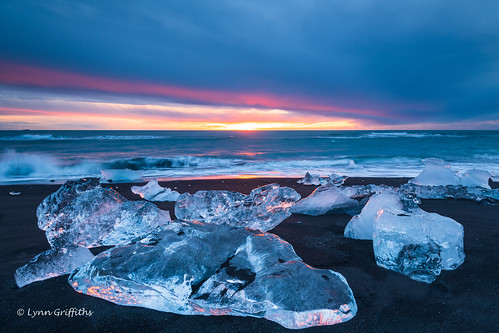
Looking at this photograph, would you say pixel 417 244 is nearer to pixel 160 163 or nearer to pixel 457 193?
pixel 457 193

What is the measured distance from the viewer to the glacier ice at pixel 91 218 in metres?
2.34

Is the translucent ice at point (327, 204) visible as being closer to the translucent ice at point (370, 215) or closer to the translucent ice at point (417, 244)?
the translucent ice at point (370, 215)

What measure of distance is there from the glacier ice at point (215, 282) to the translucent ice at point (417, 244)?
26.6 inches

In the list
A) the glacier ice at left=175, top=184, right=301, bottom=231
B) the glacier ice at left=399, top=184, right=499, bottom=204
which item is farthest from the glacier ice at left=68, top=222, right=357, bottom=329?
the glacier ice at left=399, top=184, right=499, bottom=204

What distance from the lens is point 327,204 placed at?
340 centimetres

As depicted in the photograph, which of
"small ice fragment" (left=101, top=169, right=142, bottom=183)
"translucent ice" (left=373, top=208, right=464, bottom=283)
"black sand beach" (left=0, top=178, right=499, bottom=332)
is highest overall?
"translucent ice" (left=373, top=208, right=464, bottom=283)

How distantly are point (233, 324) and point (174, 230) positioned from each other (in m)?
0.73

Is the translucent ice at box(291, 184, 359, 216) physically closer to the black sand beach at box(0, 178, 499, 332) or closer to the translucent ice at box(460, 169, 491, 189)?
the black sand beach at box(0, 178, 499, 332)

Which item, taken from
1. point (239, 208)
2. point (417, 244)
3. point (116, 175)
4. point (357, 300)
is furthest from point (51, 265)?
point (116, 175)

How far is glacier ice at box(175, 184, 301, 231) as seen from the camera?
2.66 meters

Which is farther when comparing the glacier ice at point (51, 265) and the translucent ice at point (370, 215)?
the translucent ice at point (370, 215)

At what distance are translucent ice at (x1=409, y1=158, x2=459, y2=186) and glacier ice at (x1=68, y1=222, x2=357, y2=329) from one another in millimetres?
5084

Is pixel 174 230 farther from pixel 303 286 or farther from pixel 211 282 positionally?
pixel 303 286

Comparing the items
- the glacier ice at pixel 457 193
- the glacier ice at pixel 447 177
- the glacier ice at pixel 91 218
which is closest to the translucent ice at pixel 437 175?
the glacier ice at pixel 447 177
